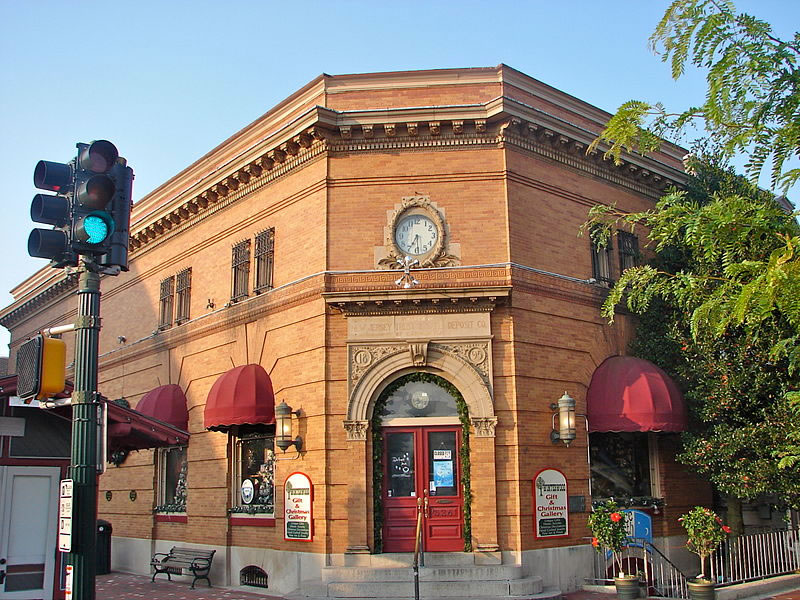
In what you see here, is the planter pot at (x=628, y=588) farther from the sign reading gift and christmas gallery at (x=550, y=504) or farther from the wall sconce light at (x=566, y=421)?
the wall sconce light at (x=566, y=421)

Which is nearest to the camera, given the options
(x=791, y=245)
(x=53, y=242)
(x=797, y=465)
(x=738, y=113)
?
(x=53, y=242)

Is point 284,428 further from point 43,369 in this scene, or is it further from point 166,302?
point 43,369

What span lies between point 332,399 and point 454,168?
5635mm

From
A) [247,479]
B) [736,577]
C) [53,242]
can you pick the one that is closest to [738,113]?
[53,242]

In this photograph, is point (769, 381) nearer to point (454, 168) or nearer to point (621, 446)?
point (621, 446)

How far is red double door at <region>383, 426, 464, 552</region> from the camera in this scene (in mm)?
16141

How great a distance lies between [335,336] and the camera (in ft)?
55.8

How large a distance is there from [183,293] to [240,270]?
10.0 feet

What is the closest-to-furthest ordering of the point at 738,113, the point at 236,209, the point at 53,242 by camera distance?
the point at 53,242 → the point at 738,113 → the point at 236,209

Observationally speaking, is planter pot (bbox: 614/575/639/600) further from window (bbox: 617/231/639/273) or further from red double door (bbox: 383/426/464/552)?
window (bbox: 617/231/639/273)

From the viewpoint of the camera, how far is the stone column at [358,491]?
1593 cm

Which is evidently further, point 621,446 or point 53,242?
point 621,446

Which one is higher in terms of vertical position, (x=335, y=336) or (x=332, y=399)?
(x=335, y=336)

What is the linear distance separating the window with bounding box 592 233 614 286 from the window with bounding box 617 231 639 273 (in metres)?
0.52
